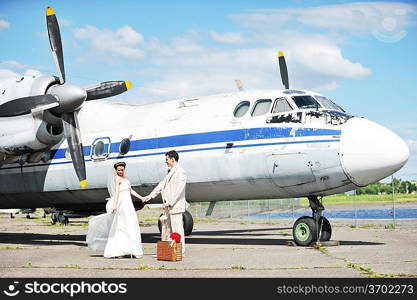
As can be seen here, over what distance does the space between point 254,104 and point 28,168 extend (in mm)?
9292

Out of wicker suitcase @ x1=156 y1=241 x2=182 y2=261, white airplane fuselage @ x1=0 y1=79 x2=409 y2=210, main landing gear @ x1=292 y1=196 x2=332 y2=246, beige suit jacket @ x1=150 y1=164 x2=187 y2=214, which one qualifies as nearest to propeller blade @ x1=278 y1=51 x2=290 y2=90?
white airplane fuselage @ x1=0 y1=79 x2=409 y2=210

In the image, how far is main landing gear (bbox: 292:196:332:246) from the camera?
15.3 m

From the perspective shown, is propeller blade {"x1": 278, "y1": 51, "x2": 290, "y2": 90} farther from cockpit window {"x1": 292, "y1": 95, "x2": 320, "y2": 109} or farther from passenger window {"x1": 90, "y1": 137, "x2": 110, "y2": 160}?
passenger window {"x1": 90, "y1": 137, "x2": 110, "y2": 160}

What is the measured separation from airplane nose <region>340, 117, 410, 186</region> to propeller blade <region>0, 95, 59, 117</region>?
933 cm

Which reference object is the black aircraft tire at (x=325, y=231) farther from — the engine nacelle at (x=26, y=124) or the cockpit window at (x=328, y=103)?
the engine nacelle at (x=26, y=124)

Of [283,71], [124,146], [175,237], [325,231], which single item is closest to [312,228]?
[325,231]

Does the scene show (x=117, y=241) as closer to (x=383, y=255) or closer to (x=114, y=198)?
(x=114, y=198)

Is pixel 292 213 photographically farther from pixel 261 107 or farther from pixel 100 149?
pixel 261 107

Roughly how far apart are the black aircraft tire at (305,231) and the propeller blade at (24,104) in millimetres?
8649

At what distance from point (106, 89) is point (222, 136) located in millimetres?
5349

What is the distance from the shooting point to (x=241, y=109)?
55.2 feet

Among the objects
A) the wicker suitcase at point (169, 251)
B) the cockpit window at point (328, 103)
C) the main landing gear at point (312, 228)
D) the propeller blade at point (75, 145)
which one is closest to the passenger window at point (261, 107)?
the cockpit window at point (328, 103)

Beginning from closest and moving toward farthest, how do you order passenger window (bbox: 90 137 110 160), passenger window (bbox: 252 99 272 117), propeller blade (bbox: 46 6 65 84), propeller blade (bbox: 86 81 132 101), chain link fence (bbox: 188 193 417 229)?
passenger window (bbox: 252 99 272 117), passenger window (bbox: 90 137 110 160), propeller blade (bbox: 86 81 132 101), propeller blade (bbox: 46 6 65 84), chain link fence (bbox: 188 193 417 229)

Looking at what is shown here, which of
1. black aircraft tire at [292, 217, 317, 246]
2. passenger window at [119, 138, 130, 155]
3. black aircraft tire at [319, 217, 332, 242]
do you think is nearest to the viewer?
black aircraft tire at [292, 217, 317, 246]
